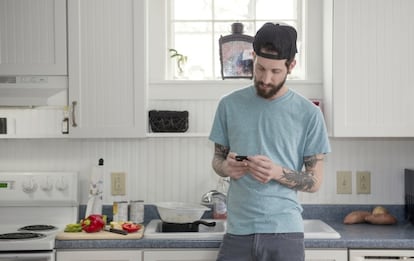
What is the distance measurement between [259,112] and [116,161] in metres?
1.27

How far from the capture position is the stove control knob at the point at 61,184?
3.17 metres

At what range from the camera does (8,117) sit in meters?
3.27

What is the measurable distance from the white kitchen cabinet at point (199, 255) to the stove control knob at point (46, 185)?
0.79 m

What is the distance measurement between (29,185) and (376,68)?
188 centimetres

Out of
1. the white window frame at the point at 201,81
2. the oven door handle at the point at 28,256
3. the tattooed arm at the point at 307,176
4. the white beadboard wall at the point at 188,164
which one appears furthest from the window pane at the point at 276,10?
the oven door handle at the point at 28,256

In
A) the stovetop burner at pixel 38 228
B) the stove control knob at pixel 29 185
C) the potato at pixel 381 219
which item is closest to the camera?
the stovetop burner at pixel 38 228

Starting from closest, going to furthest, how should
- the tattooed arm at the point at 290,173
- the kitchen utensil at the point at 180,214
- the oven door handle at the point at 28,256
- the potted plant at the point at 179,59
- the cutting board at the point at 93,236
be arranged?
the tattooed arm at the point at 290,173 → the oven door handle at the point at 28,256 → the cutting board at the point at 93,236 → the kitchen utensil at the point at 180,214 → the potted plant at the point at 179,59

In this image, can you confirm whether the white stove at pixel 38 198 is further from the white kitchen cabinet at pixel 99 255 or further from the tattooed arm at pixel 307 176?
the tattooed arm at pixel 307 176

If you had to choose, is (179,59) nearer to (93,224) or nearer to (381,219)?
(93,224)

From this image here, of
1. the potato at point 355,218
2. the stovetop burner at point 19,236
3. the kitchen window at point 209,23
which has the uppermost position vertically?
the kitchen window at point 209,23

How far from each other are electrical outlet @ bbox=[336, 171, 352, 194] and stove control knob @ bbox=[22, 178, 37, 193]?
1.64 metres

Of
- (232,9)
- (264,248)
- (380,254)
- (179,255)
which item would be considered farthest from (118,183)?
(380,254)

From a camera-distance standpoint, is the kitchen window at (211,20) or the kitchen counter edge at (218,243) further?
the kitchen window at (211,20)

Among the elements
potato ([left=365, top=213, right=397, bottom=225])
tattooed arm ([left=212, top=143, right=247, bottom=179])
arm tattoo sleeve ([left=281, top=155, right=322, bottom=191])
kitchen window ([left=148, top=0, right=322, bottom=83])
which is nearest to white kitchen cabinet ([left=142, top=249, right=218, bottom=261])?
tattooed arm ([left=212, top=143, right=247, bottom=179])
